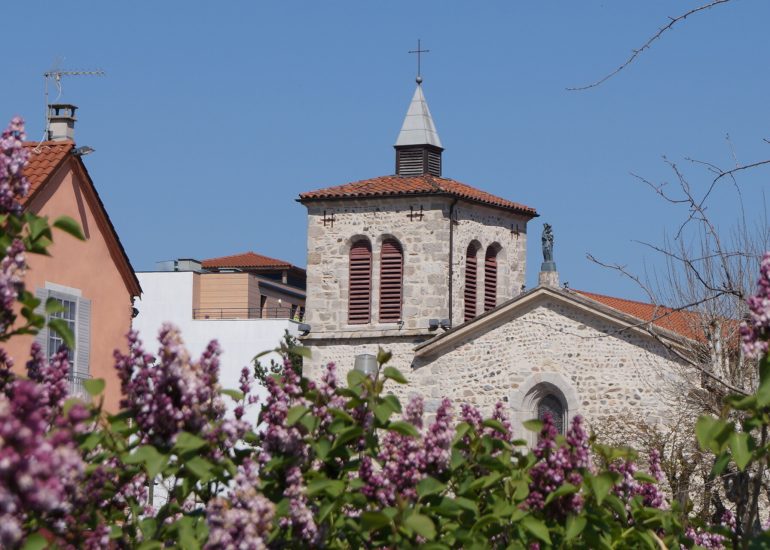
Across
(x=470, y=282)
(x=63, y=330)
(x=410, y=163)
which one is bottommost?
(x=63, y=330)

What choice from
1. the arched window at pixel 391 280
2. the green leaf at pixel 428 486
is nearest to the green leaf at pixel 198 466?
the green leaf at pixel 428 486

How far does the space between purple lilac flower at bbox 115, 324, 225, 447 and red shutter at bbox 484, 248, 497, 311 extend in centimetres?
3588

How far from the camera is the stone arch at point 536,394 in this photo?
3169 centimetres

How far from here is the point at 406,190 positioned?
39.1 metres

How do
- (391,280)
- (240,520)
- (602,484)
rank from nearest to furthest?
(240,520) → (602,484) → (391,280)

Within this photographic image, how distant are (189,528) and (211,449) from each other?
0.41 meters

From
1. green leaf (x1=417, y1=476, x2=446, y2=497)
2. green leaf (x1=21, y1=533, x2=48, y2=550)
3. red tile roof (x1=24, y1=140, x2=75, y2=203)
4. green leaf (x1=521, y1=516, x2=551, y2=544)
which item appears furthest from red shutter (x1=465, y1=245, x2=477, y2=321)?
green leaf (x1=21, y1=533, x2=48, y2=550)

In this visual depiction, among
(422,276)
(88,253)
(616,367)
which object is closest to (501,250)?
Result: (422,276)

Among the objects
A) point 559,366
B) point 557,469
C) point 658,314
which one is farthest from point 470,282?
point 557,469

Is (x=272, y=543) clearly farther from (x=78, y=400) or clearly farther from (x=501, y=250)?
(x=501, y=250)

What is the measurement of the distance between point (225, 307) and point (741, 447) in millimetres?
59263

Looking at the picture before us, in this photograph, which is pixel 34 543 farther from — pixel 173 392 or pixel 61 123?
pixel 61 123

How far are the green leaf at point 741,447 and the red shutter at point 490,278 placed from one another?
3568 cm

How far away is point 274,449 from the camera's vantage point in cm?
588
